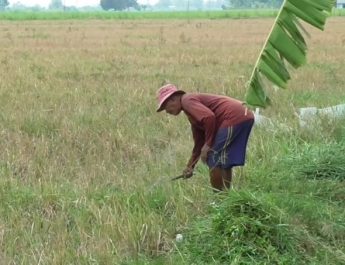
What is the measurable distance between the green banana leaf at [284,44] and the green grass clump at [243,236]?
1309mm

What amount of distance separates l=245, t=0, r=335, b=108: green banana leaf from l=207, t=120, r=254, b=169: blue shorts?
73.3 inches

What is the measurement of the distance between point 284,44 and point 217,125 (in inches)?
80.9

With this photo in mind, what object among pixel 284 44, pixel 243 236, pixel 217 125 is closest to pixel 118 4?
pixel 217 125

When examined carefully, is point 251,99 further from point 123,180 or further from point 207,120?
point 123,180

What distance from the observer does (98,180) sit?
5.70 m

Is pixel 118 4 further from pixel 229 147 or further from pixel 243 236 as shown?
pixel 243 236

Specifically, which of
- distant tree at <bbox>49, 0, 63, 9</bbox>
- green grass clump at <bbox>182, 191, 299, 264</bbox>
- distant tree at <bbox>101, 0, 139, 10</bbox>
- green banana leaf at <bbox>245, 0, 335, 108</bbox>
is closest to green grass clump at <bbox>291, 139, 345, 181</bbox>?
green grass clump at <bbox>182, 191, 299, 264</bbox>

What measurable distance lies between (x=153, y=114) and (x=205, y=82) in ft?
8.20

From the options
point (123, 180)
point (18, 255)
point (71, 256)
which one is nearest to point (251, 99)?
point (71, 256)

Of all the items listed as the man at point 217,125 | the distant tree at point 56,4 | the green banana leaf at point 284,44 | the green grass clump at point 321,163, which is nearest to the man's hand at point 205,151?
the man at point 217,125

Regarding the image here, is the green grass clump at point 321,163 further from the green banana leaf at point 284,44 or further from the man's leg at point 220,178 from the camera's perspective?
the green banana leaf at point 284,44

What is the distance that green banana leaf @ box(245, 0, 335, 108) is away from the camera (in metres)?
2.75

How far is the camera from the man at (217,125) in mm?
4664

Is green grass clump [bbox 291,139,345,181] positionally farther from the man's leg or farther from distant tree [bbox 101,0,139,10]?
distant tree [bbox 101,0,139,10]
